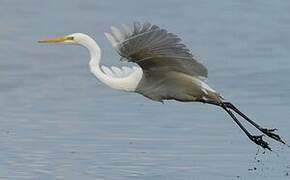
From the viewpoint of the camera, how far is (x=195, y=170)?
9938 millimetres

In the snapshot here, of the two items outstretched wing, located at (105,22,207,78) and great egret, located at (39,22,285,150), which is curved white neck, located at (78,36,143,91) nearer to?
great egret, located at (39,22,285,150)

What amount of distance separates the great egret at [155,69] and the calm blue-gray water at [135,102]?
760mm

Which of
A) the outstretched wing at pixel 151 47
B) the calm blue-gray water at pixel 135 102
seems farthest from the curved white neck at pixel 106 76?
the calm blue-gray water at pixel 135 102

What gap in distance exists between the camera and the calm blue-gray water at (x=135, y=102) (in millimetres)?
10148

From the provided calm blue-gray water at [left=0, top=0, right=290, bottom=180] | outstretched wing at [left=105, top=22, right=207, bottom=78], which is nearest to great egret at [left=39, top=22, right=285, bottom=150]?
outstretched wing at [left=105, top=22, right=207, bottom=78]

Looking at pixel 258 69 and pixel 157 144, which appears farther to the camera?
pixel 258 69

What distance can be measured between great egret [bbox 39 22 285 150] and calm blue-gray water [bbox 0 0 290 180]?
76 cm

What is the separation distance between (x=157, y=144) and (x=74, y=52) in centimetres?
461

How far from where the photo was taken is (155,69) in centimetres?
906

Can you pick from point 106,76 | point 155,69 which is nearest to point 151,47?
point 155,69

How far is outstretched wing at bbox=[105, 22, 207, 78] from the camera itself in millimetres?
8148

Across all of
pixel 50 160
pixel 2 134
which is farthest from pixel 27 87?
pixel 50 160

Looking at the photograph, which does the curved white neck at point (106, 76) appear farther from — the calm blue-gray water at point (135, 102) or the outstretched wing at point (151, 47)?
the calm blue-gray water at point (135, 102)

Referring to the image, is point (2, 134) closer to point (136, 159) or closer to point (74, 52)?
point (136, 159)
